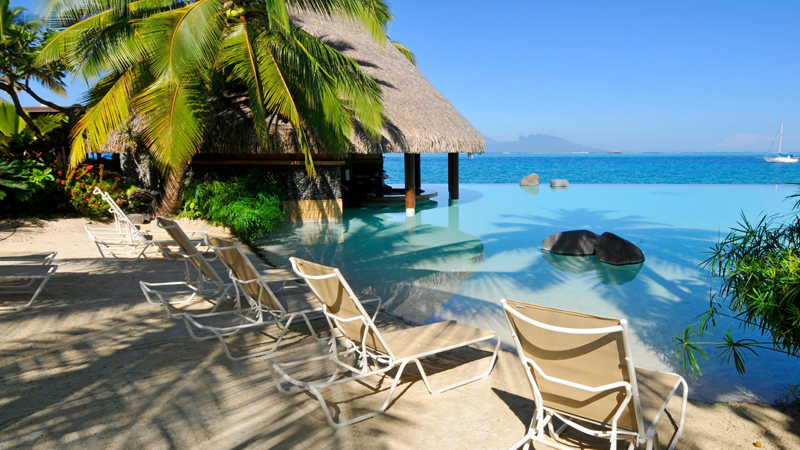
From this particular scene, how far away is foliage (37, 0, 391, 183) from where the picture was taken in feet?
21.6

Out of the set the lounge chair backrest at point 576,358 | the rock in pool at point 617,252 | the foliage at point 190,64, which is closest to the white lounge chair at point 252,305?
the lounge chair backrest at point 576,358

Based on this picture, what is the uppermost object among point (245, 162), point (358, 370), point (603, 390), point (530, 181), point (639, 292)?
point (245, 162)

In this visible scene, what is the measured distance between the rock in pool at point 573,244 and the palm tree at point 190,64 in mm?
3604

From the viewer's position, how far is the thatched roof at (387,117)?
10.2 meters

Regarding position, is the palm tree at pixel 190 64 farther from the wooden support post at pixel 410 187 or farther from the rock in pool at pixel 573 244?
the wooden support post at pixel 410 187

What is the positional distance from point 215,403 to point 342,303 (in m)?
0.81

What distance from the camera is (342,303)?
285 centimetres

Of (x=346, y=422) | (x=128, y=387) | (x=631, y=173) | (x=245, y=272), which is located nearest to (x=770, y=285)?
(x=346, y=422)

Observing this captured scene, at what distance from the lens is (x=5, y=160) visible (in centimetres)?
867

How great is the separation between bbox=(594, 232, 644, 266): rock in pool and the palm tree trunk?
7.40 metres

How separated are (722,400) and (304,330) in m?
2.92

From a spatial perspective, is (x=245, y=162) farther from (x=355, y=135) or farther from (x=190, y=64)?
(x=190, y=64)

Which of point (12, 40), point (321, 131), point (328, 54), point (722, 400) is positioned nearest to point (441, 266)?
point (321, 131)

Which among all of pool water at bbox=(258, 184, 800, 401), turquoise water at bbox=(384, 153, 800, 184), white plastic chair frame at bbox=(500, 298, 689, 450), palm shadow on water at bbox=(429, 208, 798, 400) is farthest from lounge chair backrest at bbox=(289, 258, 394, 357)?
turquoise water at bbox=(384, 153, 800, 184)
